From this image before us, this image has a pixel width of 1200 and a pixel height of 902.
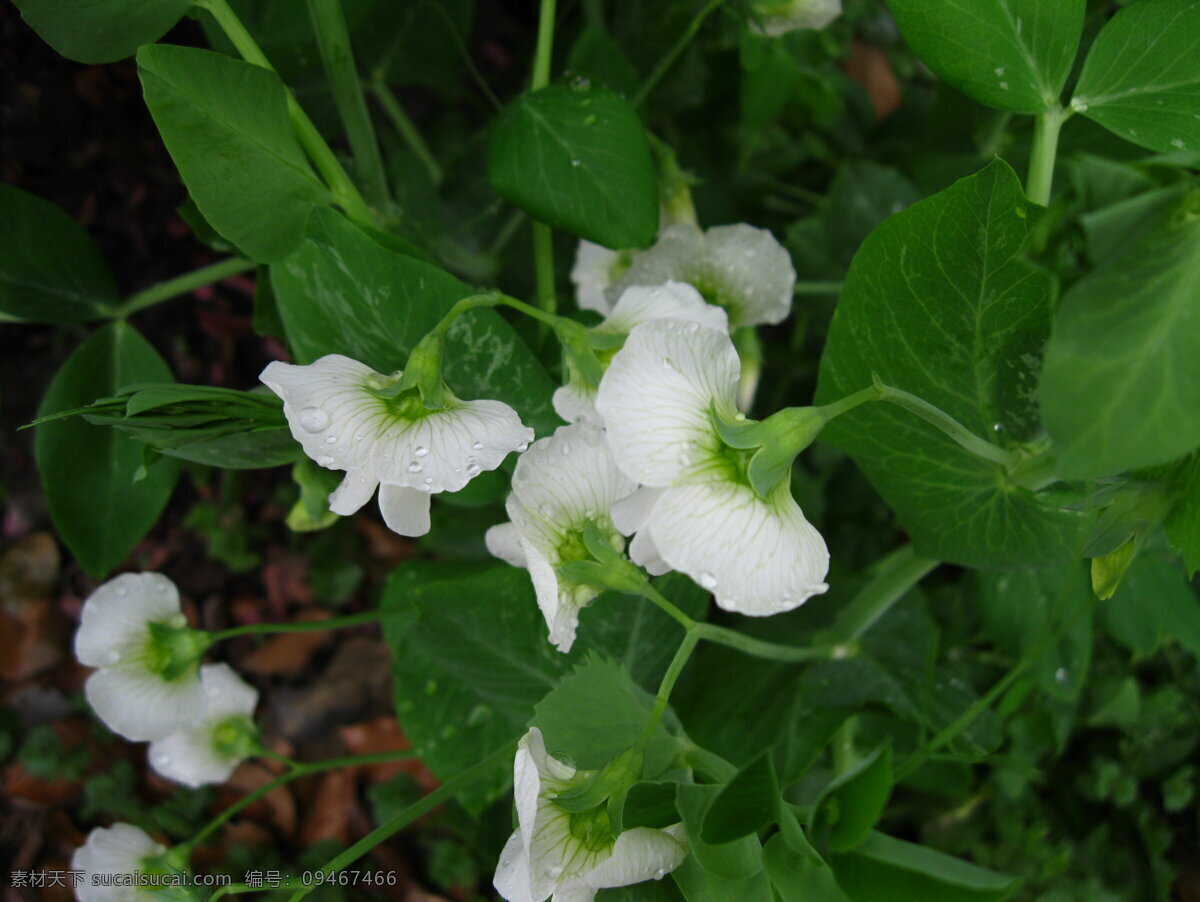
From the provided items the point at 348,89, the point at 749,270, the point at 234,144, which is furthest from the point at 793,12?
the point at 234,144

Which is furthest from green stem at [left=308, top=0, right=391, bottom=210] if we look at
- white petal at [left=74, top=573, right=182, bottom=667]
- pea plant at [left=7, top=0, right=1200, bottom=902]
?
white petal at [left=74, top=573, right=182, bottom=667]

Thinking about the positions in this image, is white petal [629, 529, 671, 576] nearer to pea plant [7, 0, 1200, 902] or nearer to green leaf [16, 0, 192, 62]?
pea plant [7, 0, 1200, 902]

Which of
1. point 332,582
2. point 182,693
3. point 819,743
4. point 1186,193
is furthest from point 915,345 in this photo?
point 332,582

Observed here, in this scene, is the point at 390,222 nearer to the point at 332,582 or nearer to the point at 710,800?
the point at 710,800

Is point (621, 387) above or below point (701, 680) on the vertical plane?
above

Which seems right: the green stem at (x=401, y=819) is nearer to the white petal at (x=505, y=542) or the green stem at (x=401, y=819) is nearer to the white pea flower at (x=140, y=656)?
the white petal at (x=505, y=542)

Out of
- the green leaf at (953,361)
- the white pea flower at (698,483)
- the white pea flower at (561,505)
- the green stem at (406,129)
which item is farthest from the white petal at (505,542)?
the green stem at (406,129)

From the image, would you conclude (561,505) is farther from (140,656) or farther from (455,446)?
(140,656)
